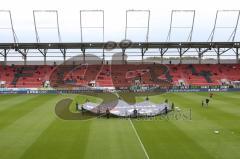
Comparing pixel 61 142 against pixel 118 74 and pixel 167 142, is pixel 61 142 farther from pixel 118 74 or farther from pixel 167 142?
pixel 118 74

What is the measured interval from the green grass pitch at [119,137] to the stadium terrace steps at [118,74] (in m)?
34.7

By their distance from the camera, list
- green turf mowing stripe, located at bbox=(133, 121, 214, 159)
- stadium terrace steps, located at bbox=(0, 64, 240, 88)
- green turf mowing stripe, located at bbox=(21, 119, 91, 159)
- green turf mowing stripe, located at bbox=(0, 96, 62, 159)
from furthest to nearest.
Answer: stadium terrace steps, located at bbox=(0, 64, 240, 88) < green turf mowing stripe, located at bbox=(0, 96, 62, 159) < green turf mowing stripe, located at bbox=(21, 119, 91, 159) < green turf mowing stripe, located at bbox=(133, 121, 214, 159)

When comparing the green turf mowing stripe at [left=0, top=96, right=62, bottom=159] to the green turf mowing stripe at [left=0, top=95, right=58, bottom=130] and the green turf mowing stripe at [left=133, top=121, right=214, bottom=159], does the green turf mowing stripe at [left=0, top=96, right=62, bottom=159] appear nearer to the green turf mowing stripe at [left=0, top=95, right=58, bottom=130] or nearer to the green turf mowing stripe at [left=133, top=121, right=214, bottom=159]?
the green turf mowing stripe at [left=0, top=95, right=58, bottom=130]

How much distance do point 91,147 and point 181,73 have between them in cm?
5691

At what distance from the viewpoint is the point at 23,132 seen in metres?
29.2

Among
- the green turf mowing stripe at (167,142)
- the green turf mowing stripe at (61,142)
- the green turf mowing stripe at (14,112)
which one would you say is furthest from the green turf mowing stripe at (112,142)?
the green turf mowing stripe at (14,112)

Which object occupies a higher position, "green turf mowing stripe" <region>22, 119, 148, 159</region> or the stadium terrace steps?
the stadium terrace steps

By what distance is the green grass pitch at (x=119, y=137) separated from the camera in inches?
886

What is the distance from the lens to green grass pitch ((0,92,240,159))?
2250 centimetres

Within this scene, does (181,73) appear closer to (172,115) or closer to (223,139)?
(172,115)

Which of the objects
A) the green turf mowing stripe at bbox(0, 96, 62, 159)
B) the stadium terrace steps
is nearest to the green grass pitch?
the green turf mowing stripe at bbox(0, 96, 62, 159)

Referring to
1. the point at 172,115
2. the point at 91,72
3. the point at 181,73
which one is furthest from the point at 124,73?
the point at 172,115

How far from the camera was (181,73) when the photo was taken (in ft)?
259

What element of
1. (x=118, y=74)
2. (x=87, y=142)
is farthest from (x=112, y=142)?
(x=118, y=74)
